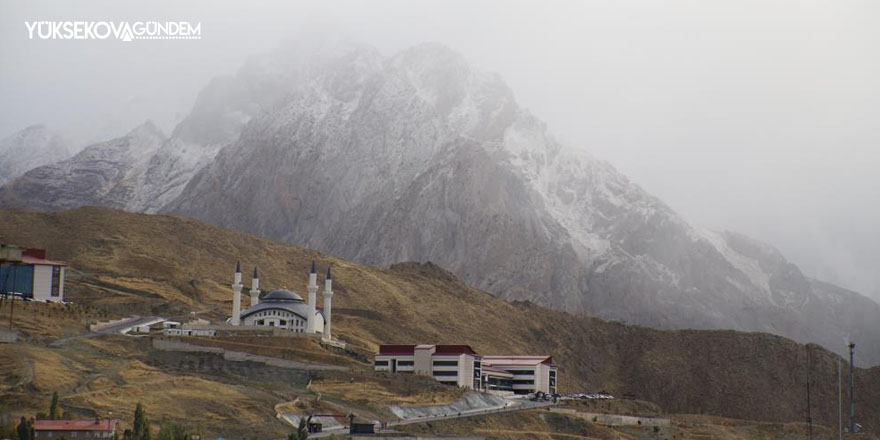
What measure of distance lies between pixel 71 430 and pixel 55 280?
196ft

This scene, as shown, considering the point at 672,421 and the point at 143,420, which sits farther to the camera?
the point at 672,421

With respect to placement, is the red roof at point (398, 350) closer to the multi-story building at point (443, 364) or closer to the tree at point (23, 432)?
the multi-story building at point (443, 364)

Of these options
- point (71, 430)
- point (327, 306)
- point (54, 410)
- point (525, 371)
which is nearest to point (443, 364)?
point (327, 306)

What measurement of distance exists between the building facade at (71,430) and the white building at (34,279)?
49405mm

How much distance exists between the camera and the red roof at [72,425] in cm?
9031

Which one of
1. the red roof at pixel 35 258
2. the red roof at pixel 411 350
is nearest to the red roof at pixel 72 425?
the red roof at pixel 35 258

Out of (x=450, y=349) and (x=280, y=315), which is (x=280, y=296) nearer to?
(x=280, y=315)

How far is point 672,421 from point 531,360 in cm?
1935

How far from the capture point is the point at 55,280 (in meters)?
148

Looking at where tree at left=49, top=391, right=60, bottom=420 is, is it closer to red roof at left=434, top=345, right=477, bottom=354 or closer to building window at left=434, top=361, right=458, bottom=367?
building window at left=434, top=361, right=458, bottom=367

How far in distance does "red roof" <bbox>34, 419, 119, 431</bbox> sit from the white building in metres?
48.9

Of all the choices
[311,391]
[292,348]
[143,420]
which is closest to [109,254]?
[292,348]

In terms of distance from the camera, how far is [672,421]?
159m

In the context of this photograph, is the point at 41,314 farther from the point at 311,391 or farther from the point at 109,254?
the point at 109,254
